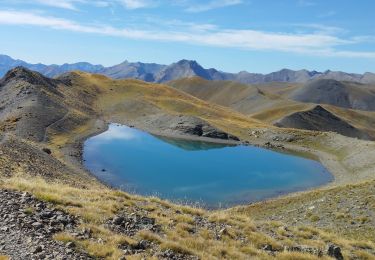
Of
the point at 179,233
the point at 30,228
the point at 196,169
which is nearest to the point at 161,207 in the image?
the point at 179,233

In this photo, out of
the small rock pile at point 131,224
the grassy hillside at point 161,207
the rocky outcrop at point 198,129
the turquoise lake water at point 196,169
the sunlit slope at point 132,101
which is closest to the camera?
the grassy hillside at point 161,207

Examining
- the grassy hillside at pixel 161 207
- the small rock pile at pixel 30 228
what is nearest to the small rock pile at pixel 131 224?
the grassy hillside at pixel 161 207

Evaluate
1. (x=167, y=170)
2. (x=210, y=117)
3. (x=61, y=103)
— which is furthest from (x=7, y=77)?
(x=167, y=170)

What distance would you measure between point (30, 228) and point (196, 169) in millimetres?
63329

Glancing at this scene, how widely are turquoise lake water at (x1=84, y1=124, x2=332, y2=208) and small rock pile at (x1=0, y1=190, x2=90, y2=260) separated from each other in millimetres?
33096

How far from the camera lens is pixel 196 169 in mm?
79250

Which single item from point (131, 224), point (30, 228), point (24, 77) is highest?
point (24, 77)

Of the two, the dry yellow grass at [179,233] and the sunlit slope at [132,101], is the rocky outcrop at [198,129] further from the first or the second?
the dry yellow grass at [179,233]

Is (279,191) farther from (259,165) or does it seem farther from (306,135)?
(306,135)

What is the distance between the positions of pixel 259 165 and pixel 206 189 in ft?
84.4

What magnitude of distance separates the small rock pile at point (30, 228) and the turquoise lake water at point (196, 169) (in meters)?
33.1

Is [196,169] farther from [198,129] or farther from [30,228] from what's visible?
[30,228]

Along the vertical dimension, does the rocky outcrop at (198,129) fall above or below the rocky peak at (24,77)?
below

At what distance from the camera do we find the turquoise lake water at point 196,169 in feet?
203
